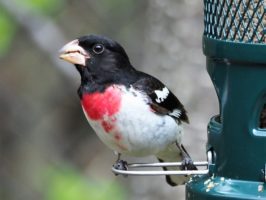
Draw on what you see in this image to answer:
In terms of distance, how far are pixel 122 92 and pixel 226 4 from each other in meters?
0.88

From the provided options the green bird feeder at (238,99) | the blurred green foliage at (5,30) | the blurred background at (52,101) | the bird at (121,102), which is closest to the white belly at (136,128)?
the bird at (121,102)

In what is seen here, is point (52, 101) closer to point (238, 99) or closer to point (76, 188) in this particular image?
point (76, 188)

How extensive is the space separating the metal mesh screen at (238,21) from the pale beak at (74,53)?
752 millimetres

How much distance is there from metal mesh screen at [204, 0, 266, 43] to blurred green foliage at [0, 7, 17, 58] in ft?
8.60

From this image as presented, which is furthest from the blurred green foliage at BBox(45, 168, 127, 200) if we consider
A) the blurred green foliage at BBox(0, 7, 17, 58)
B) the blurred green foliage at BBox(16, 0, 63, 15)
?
the blurred green foliage at BBox(16, 0, 63, 15)

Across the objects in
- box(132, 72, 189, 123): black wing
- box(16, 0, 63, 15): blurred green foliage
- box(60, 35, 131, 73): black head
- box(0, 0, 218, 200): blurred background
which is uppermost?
box(60, 35, 131, 73): black head

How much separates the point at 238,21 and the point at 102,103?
93 centimetres

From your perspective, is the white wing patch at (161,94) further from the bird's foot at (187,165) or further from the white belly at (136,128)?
the bird's foot at (187,165)

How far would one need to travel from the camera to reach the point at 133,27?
6609 millimetres

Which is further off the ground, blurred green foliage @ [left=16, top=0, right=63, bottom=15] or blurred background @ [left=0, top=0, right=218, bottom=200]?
blurred green foliage @ [left=16, top=0, right=63, bottom=15]

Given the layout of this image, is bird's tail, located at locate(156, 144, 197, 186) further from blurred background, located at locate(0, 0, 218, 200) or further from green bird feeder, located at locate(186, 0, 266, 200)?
blurred background, located at locate(0, 0, 218, 200)

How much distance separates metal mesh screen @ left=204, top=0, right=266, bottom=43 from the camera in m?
3.74

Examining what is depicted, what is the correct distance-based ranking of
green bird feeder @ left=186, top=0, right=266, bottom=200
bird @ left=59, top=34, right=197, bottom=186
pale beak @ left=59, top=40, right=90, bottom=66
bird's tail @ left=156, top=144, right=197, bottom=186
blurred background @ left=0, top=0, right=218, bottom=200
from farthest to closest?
1. blurred background @ left=0, top=0, right=218, bottom=200
2. bird's tail @ left=156, top=144, right=197, bottom=186
3. bird @ left=59, top=34, right=197, bottom=186
4. pale beak @ left=59, top=40, right=90, bottom=66
5. green bird feeder @ left=186, top=0, right=266, bottom=200

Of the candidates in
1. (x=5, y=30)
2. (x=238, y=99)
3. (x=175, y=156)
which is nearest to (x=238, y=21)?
(x=238, y=99)
